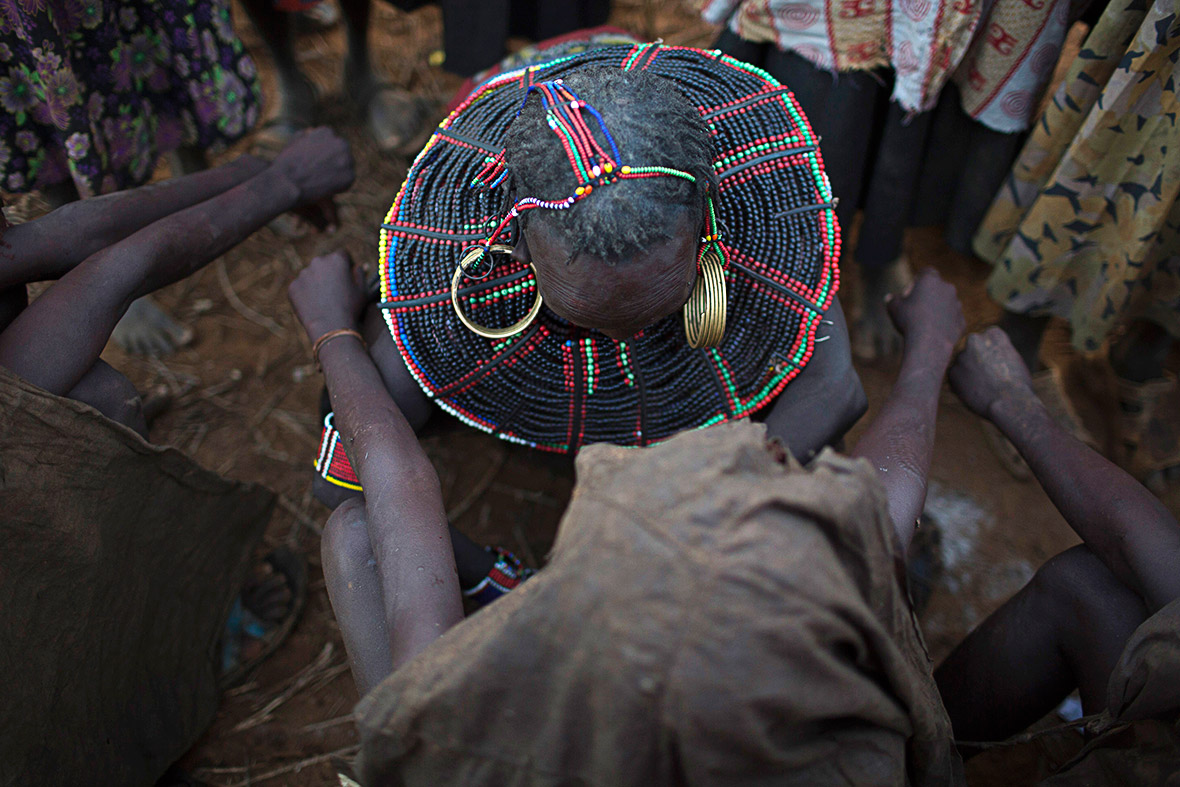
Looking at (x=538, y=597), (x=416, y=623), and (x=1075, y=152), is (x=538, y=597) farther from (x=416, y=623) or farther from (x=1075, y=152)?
(x=1075, y=152)

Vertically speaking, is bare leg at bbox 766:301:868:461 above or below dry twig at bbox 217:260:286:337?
above

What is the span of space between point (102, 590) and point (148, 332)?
138 centimetres

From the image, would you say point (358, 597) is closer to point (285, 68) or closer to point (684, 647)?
point (684, 647)

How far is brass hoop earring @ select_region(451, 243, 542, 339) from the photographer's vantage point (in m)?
1.39

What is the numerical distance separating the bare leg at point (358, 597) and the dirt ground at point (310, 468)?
0.51 m

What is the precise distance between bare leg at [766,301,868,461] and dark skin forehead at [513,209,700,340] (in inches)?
18.5

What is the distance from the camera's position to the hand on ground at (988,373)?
1.85m

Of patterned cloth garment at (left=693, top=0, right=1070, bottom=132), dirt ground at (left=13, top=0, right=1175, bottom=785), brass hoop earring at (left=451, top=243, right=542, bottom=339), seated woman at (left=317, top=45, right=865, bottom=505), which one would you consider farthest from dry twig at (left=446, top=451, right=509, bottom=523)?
patterned cloth garment at (left=693, top=0, right=1070, bottom=132)

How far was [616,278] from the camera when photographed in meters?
1.18

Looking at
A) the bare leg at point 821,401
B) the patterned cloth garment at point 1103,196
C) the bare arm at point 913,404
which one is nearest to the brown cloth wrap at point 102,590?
the bare leg at point 821,401

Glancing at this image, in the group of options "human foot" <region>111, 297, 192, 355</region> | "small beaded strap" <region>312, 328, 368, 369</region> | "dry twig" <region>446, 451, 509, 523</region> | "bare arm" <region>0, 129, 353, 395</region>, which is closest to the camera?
"bare arm" <region>0, 129, 353, 395</region>

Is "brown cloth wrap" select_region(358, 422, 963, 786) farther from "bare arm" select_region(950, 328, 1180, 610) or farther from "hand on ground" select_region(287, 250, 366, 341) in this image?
"hand on ground" select_region(287, 250, 366, 341)

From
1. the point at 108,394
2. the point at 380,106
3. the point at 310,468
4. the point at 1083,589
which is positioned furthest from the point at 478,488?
the point at 380,106

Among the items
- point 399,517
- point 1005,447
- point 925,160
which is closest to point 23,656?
point 399,517
